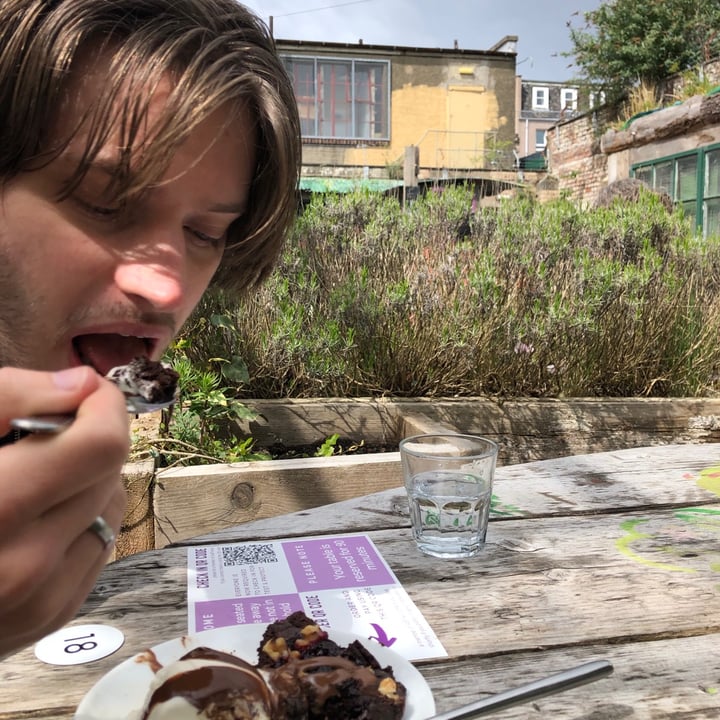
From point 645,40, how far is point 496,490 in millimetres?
14523

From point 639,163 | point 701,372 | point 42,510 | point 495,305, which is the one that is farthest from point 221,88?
point 639,163

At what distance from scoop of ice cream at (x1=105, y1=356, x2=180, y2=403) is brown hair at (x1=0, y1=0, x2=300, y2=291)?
41 cm

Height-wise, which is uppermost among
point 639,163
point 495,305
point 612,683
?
point 639,163

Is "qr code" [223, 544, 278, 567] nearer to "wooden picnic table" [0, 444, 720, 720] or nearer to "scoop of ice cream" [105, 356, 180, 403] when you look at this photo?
"wooden picnic table" [0, 444, 720, 720]

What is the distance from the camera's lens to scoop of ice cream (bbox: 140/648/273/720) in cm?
58

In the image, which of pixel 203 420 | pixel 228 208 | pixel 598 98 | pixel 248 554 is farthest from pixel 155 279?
pixel 598 98

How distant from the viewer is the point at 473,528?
1127mm

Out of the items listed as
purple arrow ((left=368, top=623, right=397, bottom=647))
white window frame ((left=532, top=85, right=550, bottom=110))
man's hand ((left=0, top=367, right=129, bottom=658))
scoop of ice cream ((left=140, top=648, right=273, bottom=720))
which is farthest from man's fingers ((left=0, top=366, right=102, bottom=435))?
white window frame ((left=532, top=85, right=550, bottom=110))

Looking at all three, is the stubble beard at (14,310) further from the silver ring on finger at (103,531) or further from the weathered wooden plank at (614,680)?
the weathered wooden plank at (614,680)

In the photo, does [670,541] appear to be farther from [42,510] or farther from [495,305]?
[495,305]

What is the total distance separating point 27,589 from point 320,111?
2018cm

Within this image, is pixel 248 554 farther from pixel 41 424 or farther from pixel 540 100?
pixel 540 100

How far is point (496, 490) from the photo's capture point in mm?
1466

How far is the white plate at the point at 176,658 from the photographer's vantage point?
0.62m
